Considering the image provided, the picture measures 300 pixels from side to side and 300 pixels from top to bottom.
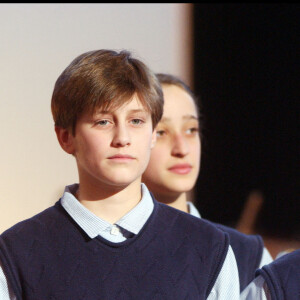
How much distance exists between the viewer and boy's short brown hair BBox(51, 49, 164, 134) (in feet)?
3.82

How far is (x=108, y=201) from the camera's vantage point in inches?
47.1

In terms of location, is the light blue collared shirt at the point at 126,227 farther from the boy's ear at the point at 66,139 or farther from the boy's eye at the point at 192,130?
the boy's eye at the point at 192,130

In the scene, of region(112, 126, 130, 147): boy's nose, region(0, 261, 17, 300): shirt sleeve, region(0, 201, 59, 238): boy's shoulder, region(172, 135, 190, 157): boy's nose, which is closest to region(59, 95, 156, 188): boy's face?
region(112, 126, 130, 147): boy's nose

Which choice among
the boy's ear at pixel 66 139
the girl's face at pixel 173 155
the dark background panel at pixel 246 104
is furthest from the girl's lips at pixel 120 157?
the dark background panel at pixel 246 104

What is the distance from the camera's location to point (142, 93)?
1191 mm

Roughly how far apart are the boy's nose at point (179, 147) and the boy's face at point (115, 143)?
46 centimetres

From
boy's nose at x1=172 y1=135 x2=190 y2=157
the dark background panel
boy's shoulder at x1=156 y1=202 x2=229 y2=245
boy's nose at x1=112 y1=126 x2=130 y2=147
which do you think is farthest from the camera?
the dark background panel

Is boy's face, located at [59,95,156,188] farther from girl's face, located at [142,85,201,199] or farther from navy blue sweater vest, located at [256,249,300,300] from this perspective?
girl's face, located at [142,85,201,199]

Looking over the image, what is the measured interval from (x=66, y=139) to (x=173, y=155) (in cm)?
47

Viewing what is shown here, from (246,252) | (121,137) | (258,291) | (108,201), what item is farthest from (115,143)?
(246,252)

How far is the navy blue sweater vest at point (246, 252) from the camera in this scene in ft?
5.42

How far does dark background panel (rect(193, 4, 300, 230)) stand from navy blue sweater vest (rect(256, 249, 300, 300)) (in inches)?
80.7

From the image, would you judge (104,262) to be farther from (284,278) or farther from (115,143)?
(284,278)

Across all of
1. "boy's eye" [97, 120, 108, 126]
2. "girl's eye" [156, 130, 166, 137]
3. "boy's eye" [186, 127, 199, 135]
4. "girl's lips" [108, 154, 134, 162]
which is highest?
"boy's eye" [186, 127, 199, 135]
